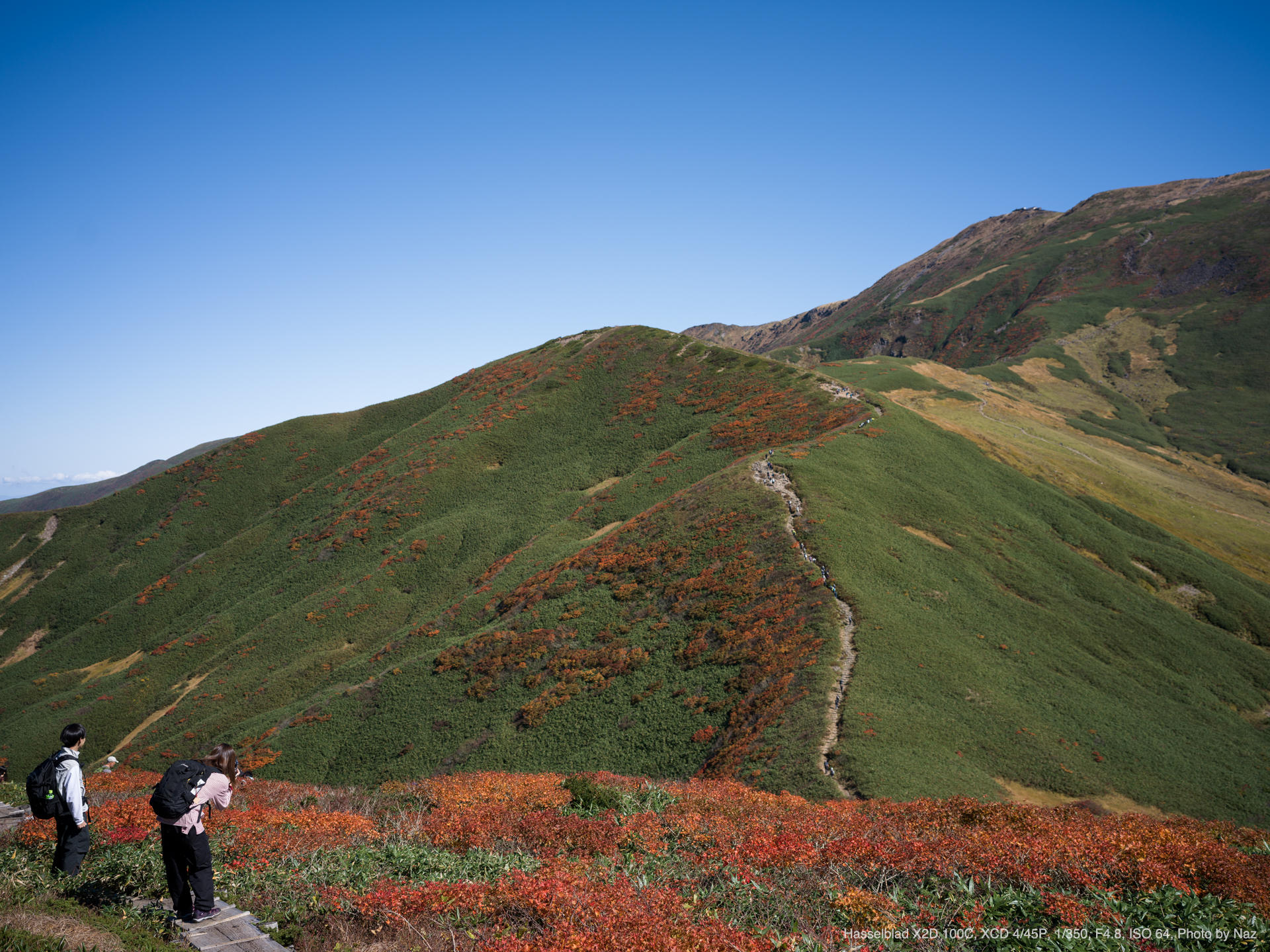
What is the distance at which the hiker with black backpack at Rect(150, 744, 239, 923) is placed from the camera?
10297 mm

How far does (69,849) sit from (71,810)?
0.89 meters

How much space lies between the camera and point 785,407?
69562 millimetres

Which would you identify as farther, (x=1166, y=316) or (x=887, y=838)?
(x=1166, y=316)

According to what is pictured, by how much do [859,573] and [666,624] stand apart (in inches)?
476

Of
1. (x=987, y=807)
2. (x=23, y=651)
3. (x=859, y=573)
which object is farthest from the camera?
(x=23, y=651)

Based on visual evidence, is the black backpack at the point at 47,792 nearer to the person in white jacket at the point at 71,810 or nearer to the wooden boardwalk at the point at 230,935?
the person in white jacket at the point at 71,810

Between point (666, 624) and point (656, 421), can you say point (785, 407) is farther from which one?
point (666, 624)

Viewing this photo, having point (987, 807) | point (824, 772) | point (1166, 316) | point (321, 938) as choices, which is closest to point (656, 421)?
point (824, 772)

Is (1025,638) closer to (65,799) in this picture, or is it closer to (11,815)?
(65,799)

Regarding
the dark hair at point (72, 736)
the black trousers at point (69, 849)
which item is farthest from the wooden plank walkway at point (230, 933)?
the dark hair at point (72, 736)

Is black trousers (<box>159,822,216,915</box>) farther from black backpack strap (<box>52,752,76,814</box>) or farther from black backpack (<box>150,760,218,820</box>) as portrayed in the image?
black backpack strap (<box>52,752,76,814</box>)

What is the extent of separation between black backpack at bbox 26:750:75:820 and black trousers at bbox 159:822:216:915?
2.45 meters

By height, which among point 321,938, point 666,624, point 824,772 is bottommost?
point 824,772

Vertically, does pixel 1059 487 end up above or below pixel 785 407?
below
